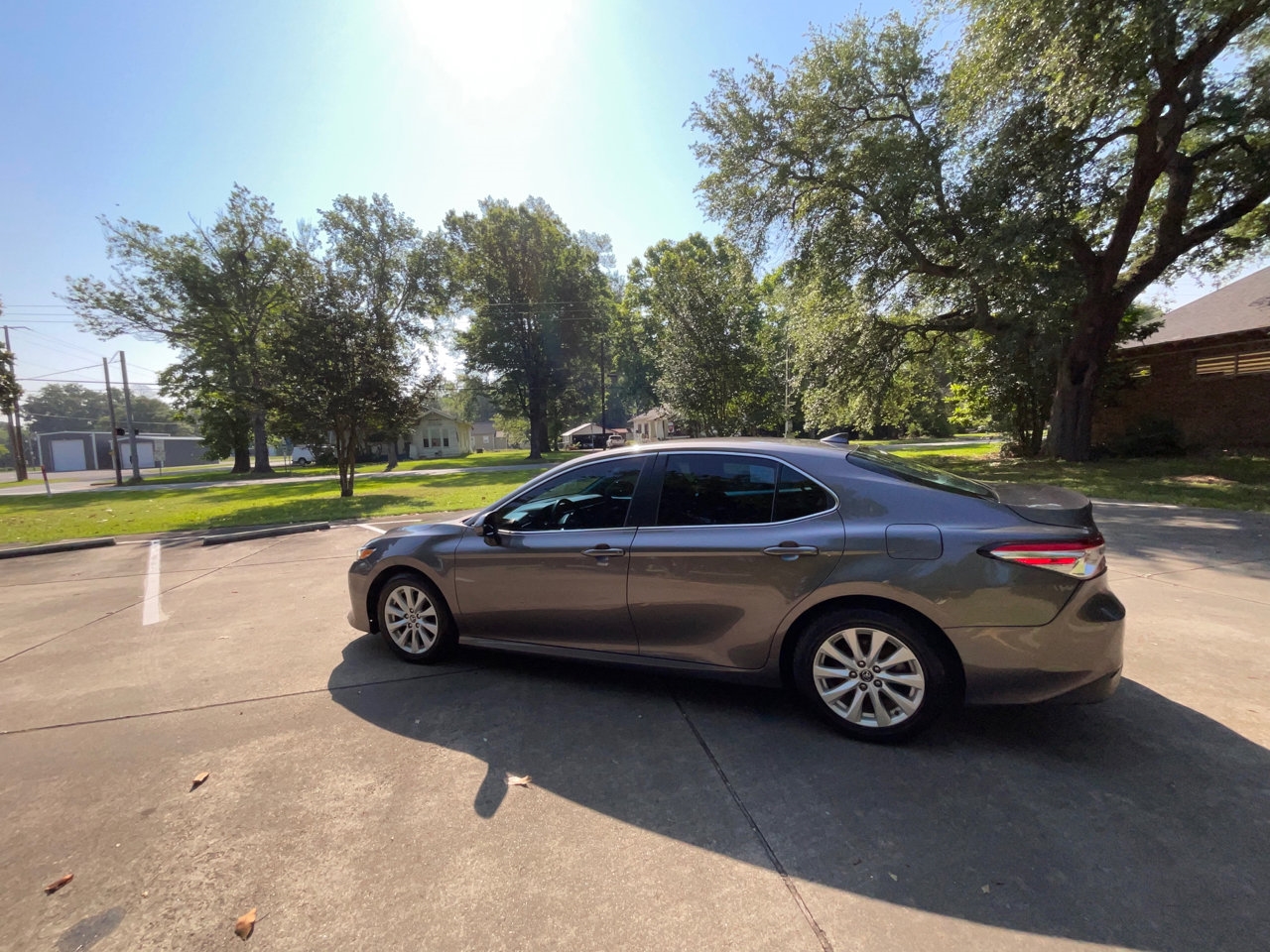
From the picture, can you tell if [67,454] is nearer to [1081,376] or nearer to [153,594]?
[153,594]

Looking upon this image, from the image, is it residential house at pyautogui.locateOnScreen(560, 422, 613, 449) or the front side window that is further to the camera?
residential house at pyautogui.locateOnScreen(560, 422, 613, 449)

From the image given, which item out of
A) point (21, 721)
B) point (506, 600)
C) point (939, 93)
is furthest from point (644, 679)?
point (939, 93)

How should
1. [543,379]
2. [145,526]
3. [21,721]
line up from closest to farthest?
[21,721], [145,526], [543,379]

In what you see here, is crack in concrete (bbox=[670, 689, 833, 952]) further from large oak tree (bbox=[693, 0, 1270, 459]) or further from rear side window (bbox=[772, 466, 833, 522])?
large oak tree (bbox=[693, 0, 1270, 459])

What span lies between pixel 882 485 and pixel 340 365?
1640cm

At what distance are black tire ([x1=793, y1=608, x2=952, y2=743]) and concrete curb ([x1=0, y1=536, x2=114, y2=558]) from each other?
1289 centimetres

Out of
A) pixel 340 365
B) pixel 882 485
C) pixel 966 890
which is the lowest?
pixel 966 890

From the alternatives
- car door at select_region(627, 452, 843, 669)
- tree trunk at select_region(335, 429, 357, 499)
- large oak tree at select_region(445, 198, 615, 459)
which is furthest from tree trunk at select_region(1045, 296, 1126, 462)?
large oak tree at select_region(445, 198, 615, 459)

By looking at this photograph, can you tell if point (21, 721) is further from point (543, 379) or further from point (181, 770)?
point (543, 379)

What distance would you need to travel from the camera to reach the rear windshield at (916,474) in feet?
10.3

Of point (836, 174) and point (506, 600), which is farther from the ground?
point (836, 174)

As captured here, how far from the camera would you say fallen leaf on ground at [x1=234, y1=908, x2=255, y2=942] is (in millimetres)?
1901

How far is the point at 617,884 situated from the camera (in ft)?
6.77

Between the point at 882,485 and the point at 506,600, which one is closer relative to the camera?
the point at 882,485
